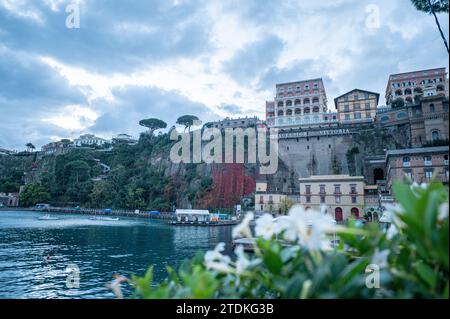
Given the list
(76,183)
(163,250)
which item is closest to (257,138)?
(163,250)

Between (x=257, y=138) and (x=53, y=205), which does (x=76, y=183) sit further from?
(x=257, y=138)

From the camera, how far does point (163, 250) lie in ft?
54.5

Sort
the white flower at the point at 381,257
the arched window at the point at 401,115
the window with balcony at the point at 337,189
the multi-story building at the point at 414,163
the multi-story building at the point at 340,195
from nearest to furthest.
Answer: the white flower at the point at 381,257
the multi-story building at the point at 414,163
the multi-story building at the point at 340,195
the window with balcony at the point at 337,189
the arched window at the point at 401,115

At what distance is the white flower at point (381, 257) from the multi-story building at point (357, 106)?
144 ft

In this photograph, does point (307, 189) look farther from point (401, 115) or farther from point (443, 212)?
point (443, 212)

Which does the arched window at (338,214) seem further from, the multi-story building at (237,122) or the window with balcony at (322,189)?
the multi-story building at (237,122)

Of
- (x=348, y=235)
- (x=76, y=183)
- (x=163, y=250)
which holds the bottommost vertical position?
(x=163, y=250)

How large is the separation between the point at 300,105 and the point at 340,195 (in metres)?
21.5

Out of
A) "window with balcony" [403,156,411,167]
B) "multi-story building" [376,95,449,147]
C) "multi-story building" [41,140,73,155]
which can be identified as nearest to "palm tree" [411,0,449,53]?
"window with balcony" [403,156,411,167]

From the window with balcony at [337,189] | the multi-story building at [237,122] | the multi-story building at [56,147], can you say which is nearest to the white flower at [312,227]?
the window with balcony at [337,189]

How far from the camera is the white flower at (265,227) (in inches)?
44.3

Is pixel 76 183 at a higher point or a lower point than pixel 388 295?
higher

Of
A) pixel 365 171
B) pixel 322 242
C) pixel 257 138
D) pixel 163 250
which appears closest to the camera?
pixel 322 242
